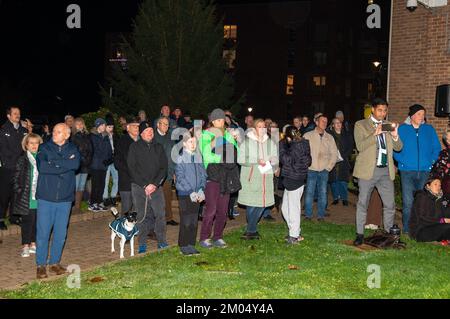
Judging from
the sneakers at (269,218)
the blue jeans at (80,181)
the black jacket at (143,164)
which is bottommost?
the sneakers at (269,218)

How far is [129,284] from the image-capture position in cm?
737

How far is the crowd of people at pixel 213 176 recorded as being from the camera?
8273mm

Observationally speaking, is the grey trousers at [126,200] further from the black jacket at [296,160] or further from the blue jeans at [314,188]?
the blue jeans at [314,188]

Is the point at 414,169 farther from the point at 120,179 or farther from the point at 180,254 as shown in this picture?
the point at 120,179

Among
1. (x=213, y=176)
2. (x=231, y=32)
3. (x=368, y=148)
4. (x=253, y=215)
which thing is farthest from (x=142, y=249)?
(x=231, y=32)

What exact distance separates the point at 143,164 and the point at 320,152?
15.6 feet

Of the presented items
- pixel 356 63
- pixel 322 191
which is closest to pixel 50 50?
pixel 356 63

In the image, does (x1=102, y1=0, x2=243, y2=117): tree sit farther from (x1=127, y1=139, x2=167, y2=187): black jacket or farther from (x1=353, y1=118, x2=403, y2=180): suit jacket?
(x1=353, y1=118, x2=403, y2=180): suit jacket

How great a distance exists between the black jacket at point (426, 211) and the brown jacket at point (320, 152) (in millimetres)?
2655

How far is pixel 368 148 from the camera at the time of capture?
32.0 ft

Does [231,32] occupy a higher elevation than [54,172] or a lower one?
higher

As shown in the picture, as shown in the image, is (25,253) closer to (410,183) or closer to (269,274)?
(269,274)

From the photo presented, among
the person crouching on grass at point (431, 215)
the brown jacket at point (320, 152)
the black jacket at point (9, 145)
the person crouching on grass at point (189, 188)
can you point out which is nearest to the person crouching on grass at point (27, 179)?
the black jacket at point (9, 145)

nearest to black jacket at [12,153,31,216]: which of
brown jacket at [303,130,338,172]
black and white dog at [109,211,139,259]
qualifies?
black and white dog at [109,211,139,259]
